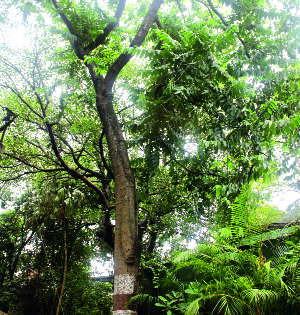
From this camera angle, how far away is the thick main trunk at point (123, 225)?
2.46 m

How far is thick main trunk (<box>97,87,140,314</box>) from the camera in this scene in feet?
8.07

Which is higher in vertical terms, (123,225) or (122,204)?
(122,204)

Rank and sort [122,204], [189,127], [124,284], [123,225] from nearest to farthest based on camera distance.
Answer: [124,284]
[123,225]
[122,204]
[189,127]

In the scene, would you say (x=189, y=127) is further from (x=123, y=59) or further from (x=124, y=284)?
(x=124, y=284)

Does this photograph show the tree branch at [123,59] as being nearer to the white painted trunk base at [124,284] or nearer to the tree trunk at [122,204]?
the tree trunk at [122,204]

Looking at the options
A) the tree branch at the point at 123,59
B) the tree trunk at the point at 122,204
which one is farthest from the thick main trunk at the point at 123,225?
the tree branch at the point at 123,59

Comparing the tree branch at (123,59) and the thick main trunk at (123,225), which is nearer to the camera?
the thick main trunk at (123,225)

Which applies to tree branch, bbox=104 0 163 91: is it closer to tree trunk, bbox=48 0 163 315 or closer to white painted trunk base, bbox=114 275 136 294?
tree trunk, bbox=48 0 163 315

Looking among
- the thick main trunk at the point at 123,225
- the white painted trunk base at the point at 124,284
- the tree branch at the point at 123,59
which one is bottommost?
the white painted trunk base at the point at 124,284

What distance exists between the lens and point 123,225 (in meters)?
2.76

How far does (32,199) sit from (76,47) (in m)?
7.00

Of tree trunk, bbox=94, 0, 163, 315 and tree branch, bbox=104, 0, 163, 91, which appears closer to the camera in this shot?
tree trunk, bbox=94, 0, 163, 315

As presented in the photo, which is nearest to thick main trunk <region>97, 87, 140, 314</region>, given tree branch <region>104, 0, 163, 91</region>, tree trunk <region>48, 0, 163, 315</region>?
tree trunk <region>48, 0, 163, 315</region>

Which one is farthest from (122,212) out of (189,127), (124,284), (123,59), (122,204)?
(123,59)
